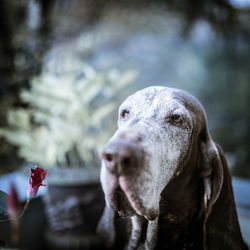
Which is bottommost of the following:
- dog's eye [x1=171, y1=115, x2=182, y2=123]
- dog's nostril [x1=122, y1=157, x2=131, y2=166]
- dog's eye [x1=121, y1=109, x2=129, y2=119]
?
dog's nostril [x1=122, y1=157, x2=131, y2=166]

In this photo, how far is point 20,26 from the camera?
103 inches

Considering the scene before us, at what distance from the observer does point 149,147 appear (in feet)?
2.05

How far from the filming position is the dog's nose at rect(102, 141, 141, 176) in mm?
570

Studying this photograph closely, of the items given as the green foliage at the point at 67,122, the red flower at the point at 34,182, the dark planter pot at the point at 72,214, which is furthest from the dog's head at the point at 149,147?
the dark planter pot at the point at 72,214

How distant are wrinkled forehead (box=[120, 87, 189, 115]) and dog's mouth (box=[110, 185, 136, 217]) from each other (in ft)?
0.73

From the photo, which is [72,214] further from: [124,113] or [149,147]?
[149,147]

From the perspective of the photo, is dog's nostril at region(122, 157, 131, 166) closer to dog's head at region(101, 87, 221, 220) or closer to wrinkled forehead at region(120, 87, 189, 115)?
dog's head at region(101, 87, 221, 220)

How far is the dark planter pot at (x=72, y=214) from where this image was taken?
1.67m

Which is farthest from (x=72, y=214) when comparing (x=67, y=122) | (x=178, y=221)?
(x=178, y=221)

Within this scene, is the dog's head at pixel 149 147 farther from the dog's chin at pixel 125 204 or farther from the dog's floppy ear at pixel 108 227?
the dog's floppy ear at pixel 108 227

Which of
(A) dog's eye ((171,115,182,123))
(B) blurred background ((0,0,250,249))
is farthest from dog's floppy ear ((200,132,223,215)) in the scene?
(B) blurred background ((0,0,250,249))

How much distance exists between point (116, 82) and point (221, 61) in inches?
53.1

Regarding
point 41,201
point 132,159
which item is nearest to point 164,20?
point 41,201

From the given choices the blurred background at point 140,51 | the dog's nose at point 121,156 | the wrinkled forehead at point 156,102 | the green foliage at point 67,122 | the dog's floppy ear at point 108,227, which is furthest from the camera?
the blurred background at point 140,51
